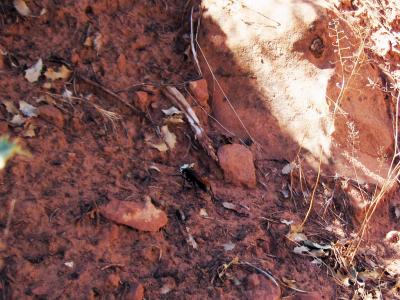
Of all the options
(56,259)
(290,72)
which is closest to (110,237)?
(56,259)

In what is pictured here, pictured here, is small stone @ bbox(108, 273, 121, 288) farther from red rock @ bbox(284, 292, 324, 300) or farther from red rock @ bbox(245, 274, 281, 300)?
red rock @ bbox(284, 292, 324, 300)

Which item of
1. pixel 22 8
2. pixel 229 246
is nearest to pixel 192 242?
pixel 229 246

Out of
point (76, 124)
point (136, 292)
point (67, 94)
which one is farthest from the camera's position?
point (67, 94)

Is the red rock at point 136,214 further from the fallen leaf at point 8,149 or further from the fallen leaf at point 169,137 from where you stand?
the fallen leaf at point 169,137

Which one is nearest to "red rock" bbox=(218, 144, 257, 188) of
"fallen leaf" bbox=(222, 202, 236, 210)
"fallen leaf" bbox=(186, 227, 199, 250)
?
"fallen leaf" bbox=(222, 202, 236, 210)

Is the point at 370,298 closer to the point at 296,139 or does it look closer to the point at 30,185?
the point at 296,139

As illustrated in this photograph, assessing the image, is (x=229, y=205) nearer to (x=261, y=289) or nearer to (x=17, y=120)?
(x=261, y=289)

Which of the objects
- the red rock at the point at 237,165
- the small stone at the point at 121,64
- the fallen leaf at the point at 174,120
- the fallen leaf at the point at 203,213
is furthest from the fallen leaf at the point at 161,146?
the small stone at the point at 121,64
